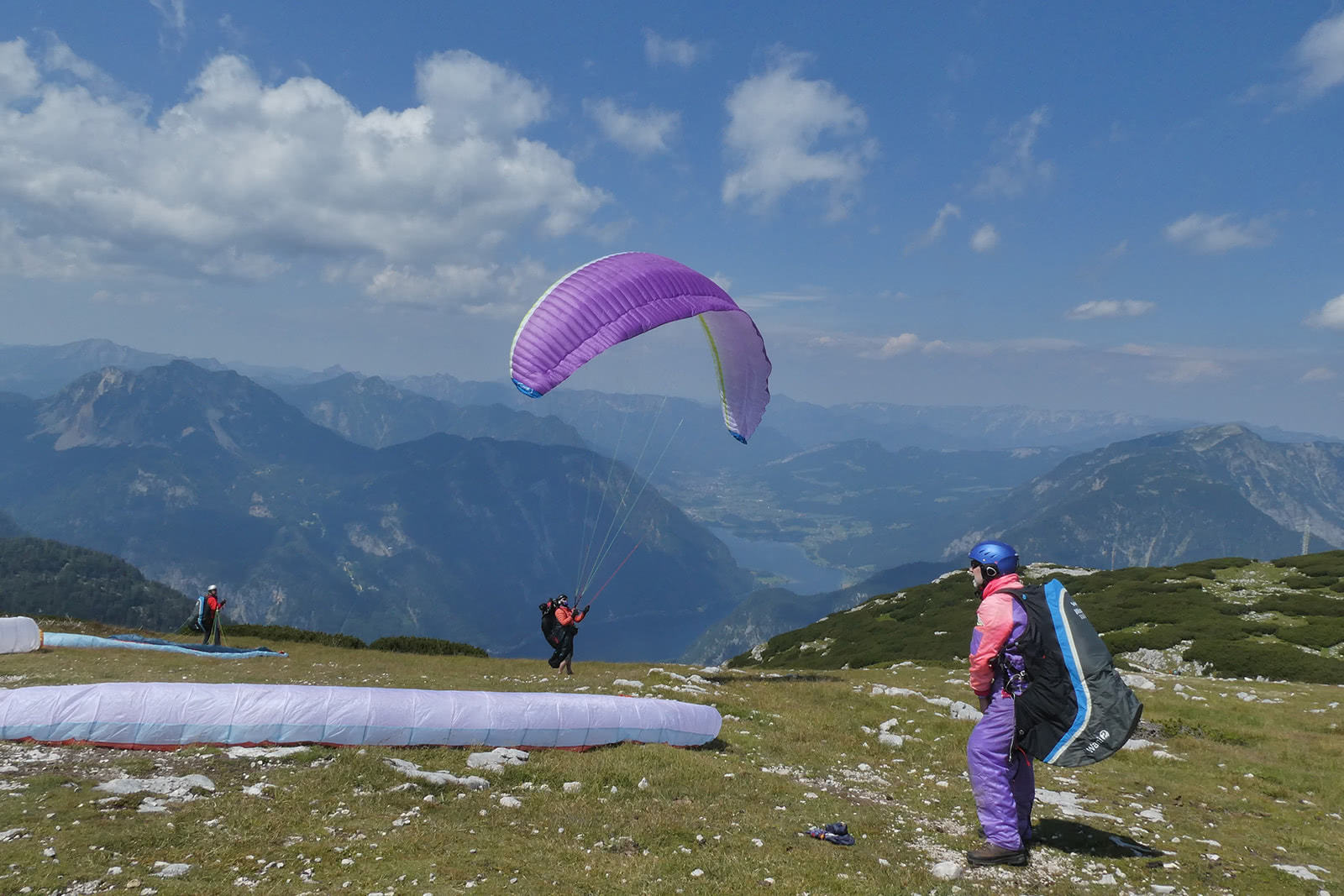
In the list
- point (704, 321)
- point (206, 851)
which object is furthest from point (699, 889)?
point (704, 321)

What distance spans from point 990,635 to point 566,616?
13280 millimetres

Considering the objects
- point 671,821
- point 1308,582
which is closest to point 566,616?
point 671,821

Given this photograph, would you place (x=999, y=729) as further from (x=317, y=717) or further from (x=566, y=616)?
(x=566, y=616)

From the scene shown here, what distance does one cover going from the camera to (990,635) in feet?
25.3

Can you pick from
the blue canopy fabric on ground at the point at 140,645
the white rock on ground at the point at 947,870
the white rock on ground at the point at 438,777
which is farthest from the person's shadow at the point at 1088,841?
the blue canopy fabric on ground at the point at 140,645

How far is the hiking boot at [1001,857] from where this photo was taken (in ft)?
24.6

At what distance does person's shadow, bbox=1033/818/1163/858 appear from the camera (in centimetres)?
810

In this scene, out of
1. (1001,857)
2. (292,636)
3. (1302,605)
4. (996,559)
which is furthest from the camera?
(1302,605)

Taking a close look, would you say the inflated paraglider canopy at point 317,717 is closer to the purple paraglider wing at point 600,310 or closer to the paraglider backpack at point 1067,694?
the paraglider backpack at point 1067,694

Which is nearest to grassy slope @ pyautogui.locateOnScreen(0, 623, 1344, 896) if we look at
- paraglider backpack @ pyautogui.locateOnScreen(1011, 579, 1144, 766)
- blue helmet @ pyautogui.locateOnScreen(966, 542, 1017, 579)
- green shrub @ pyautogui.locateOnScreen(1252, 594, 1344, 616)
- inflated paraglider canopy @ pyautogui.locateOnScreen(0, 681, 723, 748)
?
inflated paraglider canopy @ pyautogui.locateOnScreen(0, 681, 723, 748)

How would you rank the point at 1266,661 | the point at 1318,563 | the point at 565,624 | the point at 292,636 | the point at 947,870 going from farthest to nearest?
1. the point at 1318,563
2. the point at 292,636
3. the point at 1266,661
4. the point at 565,624
5. the point at 947,870

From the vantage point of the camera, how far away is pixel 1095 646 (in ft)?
24.8

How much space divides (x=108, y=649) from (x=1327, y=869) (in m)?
30.8

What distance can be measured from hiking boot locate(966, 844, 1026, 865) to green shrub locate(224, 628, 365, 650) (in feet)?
98.2
